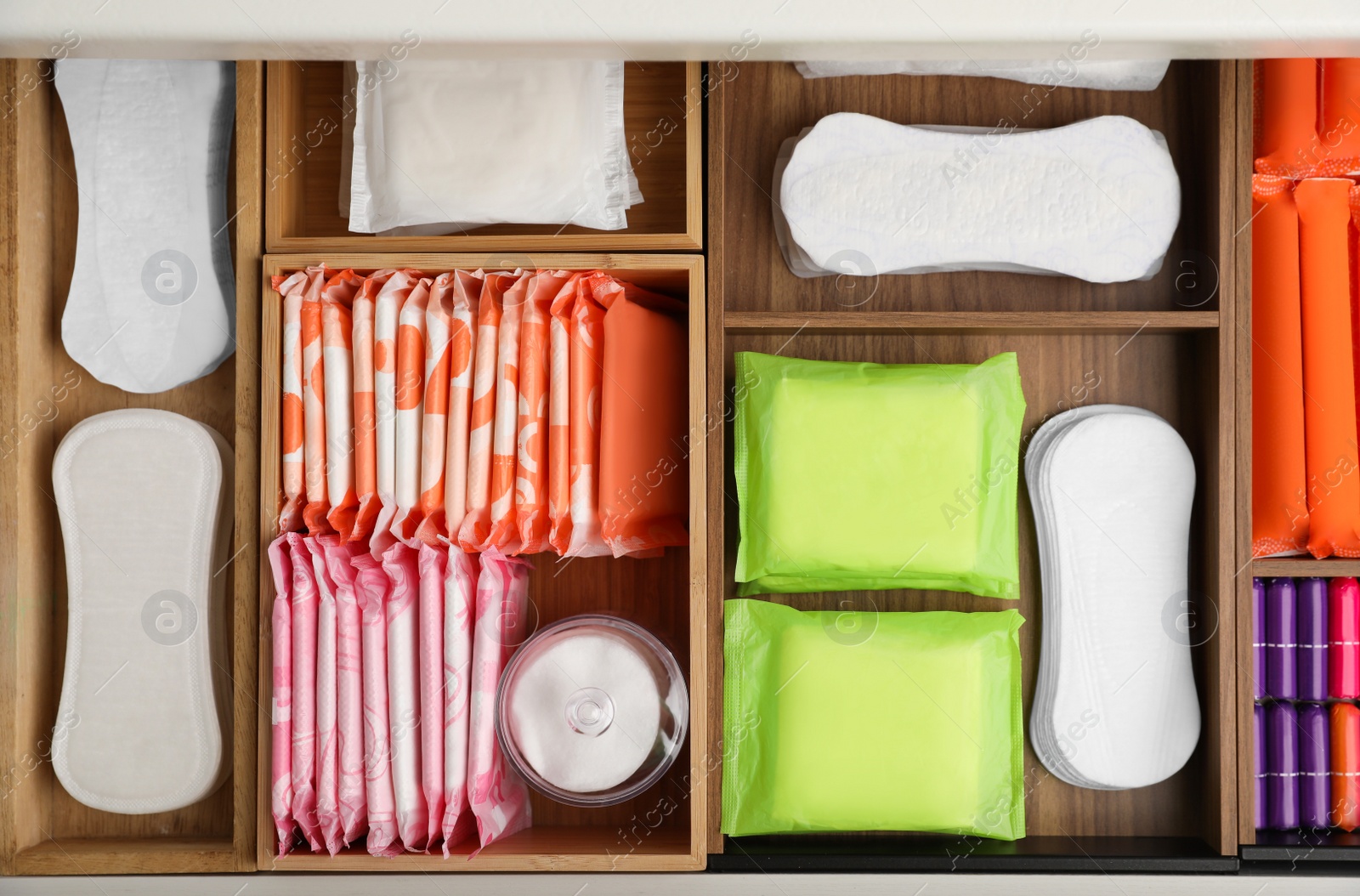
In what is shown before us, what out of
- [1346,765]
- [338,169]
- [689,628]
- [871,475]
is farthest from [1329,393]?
[338,169]

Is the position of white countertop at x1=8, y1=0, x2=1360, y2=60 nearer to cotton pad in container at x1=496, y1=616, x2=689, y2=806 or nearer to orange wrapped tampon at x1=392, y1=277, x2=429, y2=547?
orange wrapped tampon at x1=392, y1=277, x2=429, y2=547

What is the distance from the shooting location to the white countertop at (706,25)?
94 centimetres

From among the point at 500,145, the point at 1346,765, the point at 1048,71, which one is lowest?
the point at 1346,765

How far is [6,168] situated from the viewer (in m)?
1.28

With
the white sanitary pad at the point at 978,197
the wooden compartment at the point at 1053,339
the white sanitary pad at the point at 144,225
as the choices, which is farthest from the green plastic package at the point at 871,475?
the white sanitary pad at the point at 144,225

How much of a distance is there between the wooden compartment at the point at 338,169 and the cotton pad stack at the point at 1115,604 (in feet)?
2.40

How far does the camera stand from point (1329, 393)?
4.19 ft

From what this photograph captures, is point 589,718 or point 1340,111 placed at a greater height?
point 1340,111

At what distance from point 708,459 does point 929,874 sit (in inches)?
27.9

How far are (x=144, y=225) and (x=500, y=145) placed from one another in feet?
1.92

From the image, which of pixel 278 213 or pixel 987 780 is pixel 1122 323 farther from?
pixel 278 213

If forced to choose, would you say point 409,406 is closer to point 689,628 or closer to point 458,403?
point 458,403

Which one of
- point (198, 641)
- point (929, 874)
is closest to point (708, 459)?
point (929, 874)

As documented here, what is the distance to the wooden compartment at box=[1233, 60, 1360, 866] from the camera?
1.25 m
